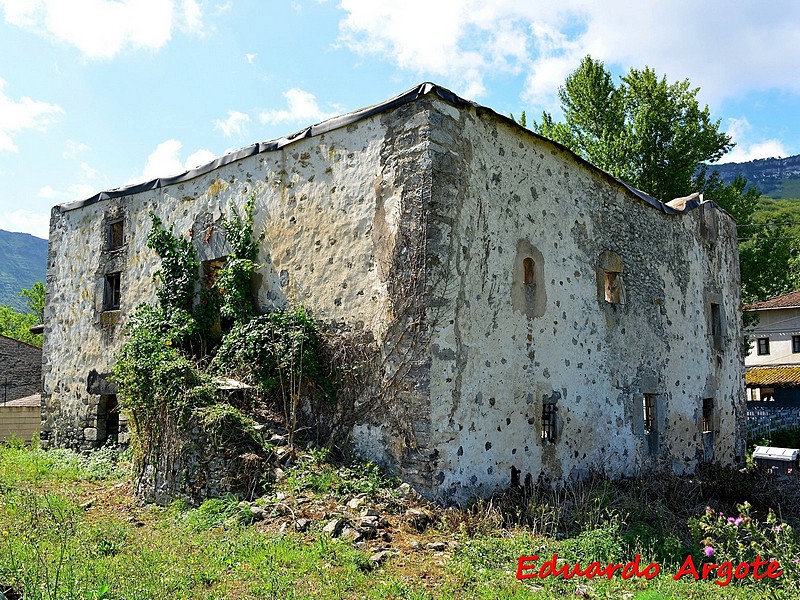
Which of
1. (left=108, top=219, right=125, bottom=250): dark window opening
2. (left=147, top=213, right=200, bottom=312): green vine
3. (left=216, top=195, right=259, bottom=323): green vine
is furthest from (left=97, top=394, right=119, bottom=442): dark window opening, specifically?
(left=216, top=195, right=259, bottom=323): green vine

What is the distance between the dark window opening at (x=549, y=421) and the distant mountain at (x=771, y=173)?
165752 millimetres

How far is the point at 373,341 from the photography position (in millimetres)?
9375

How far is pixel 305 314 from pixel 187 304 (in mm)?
2992

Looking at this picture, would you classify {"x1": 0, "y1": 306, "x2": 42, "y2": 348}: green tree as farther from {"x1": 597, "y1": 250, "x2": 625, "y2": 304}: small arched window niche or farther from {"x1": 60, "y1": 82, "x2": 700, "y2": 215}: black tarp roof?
{"x1": 597, "y1": 250, "x2": 625, "y2": 304}: small arched window niche

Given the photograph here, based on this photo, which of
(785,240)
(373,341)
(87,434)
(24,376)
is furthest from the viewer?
(785,240)

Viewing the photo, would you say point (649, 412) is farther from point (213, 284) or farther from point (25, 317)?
point (25, 317)

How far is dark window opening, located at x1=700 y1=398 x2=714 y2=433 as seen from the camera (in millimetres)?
15351

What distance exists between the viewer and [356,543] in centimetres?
731

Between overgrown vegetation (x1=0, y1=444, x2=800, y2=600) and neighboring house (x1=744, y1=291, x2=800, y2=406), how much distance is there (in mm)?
25162

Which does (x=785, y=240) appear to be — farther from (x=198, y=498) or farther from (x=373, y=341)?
(x=198, y=498)

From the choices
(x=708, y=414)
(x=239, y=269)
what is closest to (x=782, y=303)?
(x=708, y=414)

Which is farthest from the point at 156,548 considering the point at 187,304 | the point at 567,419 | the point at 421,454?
the point at 567,419

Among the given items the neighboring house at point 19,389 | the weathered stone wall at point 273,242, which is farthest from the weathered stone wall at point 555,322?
the neighboring house at point 19,389

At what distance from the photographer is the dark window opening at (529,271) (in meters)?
10.5
